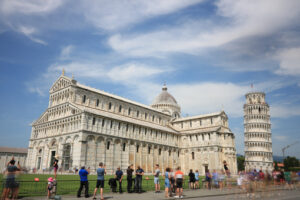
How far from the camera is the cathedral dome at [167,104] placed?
2783 inches

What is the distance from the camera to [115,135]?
41156mm

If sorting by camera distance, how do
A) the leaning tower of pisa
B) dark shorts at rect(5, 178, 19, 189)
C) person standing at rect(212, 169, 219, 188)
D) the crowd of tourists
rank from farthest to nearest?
the leaning tower of pisa
person standing at rect(212, 169, 219, 188)
the crowd of tourists
dark shorts at rect(5, 178, 19, 189)

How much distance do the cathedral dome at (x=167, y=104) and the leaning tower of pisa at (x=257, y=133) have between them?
85.6 ft

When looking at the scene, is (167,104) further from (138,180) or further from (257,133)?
(138,180)

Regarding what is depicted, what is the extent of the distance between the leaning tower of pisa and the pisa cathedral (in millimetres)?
23060

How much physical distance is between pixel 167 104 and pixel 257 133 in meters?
32.2

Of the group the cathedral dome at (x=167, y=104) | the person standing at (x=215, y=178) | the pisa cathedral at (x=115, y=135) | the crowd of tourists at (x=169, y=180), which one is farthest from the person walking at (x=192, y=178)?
the cathedral dome at (x=167, y=104)

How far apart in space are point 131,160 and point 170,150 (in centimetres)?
1418

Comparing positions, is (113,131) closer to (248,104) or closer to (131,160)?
(131,160)

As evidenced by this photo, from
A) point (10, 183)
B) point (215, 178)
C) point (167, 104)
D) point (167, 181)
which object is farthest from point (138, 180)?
point (167, 104)

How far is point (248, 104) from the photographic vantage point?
78.9m

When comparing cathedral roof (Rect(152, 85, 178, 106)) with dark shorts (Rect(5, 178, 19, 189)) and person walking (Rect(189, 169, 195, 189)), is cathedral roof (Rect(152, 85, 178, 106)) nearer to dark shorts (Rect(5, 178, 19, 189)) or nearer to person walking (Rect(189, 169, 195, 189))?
person walking (Rect(189, 169, 195, 189))

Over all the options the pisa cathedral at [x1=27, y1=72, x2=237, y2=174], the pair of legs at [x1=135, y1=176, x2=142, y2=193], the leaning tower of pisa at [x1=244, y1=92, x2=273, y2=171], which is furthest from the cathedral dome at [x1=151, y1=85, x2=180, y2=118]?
the pair of legs at [x1=135, y1=176, x2=142, y2=193]

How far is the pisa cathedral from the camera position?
37.5 meters
